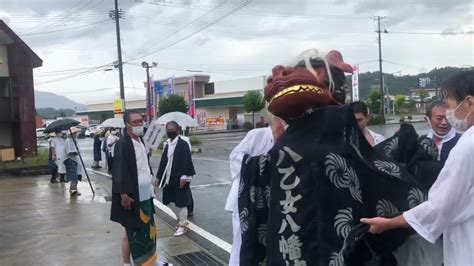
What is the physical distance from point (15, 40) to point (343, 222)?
822 inches

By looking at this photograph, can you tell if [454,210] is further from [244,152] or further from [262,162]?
[244,152]

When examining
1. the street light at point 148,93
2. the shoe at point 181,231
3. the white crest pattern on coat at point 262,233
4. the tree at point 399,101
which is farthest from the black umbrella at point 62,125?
the tree at point 399,101

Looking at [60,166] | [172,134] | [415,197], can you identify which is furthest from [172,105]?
[415,197]

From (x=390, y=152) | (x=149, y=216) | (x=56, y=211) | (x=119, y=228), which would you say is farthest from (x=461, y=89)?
(x=56, y=211)

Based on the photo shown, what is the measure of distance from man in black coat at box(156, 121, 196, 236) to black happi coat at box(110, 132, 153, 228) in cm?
231

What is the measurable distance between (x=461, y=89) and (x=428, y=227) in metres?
0.62

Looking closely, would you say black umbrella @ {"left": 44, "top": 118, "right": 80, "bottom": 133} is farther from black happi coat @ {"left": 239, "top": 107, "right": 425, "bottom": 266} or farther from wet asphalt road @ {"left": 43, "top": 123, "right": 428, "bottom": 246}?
black happi coat @ {"left": 239, "top": 107, "right": 425, "bottom": 266}

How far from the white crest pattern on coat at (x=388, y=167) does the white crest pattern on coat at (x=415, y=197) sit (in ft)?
0.31

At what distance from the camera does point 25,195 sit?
12383mm

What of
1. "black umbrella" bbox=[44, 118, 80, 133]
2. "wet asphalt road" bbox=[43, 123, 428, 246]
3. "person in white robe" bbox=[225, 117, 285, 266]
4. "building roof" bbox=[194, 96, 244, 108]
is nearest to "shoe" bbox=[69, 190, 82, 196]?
"wet asphalt road" bbox=[43, 123, 428, 246]

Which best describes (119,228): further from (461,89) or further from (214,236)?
(461,89)

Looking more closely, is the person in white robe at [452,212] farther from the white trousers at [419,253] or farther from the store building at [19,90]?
the store building at [19,90]

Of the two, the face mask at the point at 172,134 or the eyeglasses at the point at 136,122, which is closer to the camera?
the eyeglasses at the point at 136,122

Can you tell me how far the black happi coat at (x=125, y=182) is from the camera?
4.96 meters
